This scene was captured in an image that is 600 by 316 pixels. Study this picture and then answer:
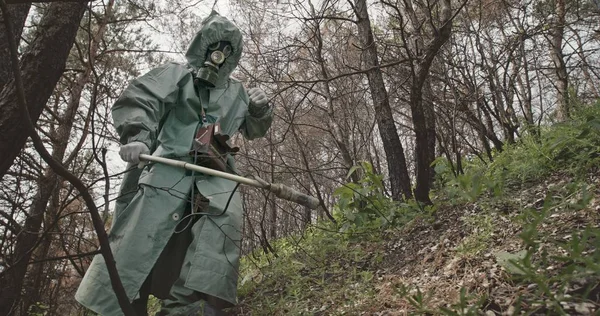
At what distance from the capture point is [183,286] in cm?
242

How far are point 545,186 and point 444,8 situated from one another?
161 centimetres

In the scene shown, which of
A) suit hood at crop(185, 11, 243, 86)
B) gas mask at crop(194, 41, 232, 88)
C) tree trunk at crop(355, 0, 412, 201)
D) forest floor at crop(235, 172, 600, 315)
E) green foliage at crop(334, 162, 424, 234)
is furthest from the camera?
tree trunk at crop(355, 0, 412, 201)

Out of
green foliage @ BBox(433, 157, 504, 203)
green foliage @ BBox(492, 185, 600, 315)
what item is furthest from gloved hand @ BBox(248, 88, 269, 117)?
green foliage @ BBox(492, 185, 600, 315)

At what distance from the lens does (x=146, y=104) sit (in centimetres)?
268

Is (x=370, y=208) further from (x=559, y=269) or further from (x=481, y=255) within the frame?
(x=559, y=269)

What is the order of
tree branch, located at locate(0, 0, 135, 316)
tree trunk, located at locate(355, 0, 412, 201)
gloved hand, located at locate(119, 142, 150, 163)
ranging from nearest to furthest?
tree branch, located at locate(0, 0, 135, 316) → gloved hand, located at locate(119, 142, 150, 163) → tree trunk, located at locate(355, 0, 412, 201)

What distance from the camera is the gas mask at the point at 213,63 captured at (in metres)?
2.98

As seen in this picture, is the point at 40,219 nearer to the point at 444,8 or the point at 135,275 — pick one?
the point at 135,275

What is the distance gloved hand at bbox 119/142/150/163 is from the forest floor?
1.38m

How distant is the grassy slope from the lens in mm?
1518

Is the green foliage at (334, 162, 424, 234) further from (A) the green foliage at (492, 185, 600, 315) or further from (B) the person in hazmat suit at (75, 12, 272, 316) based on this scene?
(A) the green foliage at (492, 185, 600, 315)

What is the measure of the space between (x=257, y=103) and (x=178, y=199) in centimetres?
98

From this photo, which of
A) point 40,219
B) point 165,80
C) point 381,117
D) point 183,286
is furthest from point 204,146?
point 381,117

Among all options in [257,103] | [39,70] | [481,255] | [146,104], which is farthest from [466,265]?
[39,70]
